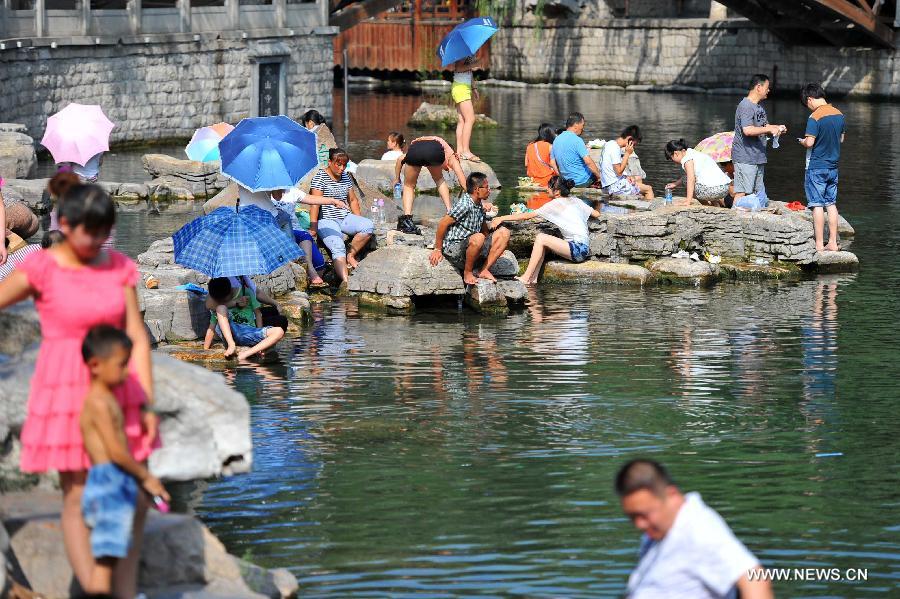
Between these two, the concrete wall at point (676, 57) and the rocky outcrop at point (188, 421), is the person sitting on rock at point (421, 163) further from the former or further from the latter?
the concrete wall at point (676, 57)

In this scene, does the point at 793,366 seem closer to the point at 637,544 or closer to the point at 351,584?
the point at 637,544

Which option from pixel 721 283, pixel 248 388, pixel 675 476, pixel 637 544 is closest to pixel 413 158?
pixel 721 283

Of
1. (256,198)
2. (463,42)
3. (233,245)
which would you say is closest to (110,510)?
(233,245)

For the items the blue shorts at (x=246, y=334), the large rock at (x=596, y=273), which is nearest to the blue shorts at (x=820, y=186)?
the large rock at (x=596, y=273)

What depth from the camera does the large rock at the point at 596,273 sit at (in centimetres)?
1372

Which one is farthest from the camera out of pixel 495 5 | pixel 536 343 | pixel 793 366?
pixel 495 5

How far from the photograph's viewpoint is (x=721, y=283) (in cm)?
1394

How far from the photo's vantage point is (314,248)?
13367 mm

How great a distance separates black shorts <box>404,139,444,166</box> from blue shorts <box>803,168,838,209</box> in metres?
3.50

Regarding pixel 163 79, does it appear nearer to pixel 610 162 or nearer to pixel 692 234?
pixel 610 162

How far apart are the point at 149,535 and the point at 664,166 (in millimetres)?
17107

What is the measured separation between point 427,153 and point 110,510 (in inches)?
354

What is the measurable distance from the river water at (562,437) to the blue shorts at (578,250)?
397mm

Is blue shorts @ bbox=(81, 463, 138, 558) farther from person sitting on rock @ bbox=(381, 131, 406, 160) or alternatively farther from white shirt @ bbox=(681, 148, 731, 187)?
person sitting on rock @ bbox=(381, 131, 406, 160)
